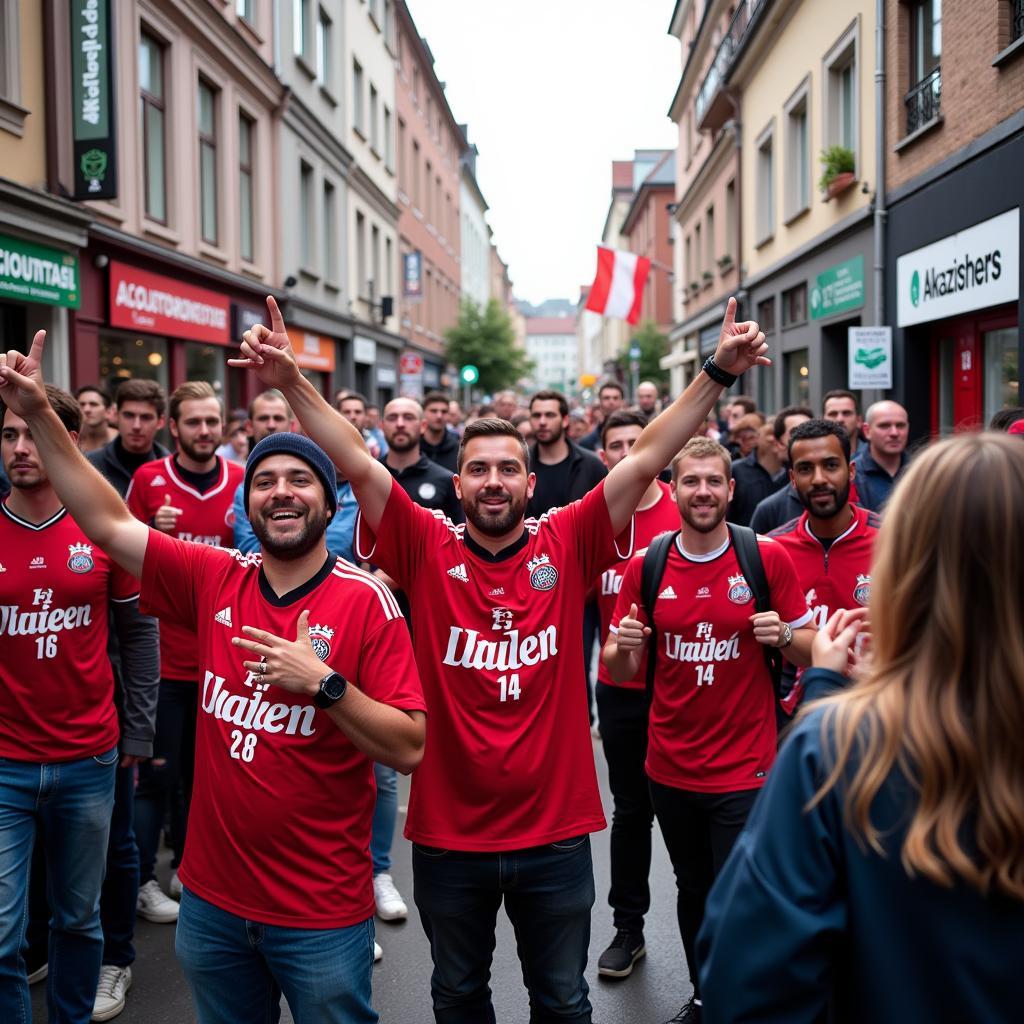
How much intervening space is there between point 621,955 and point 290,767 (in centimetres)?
230

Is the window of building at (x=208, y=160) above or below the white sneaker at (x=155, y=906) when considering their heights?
above

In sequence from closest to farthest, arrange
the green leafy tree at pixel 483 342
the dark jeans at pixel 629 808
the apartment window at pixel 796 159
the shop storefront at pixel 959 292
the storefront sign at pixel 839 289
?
the dark jeans at pixel 629 808
the shop storefront at pixel 959 292
the storefront sign at pixel 839 289
the apartment window at pixel 796 159
the green leafy tree at pixel 483 342

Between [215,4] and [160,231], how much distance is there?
4.19m

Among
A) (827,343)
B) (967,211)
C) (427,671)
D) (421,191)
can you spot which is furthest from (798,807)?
(421,191)

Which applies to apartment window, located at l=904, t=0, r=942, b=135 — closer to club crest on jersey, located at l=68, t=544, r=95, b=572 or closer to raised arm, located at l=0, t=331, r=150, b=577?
club crest on jersey, located at l=68, t=544, r=95, b=572

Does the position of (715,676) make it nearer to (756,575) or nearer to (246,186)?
(756,575)

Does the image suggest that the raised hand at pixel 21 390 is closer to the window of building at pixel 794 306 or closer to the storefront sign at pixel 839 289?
the storefront sign at pixel 839 289

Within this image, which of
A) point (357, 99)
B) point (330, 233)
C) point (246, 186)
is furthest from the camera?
point (357, 99)

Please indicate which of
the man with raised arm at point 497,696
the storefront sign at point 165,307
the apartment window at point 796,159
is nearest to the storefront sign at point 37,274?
the storefront sign at point 165,307

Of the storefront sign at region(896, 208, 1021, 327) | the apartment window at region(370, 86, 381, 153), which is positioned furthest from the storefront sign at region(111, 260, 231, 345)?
the apartment window at region(370, 86, 381, 153)

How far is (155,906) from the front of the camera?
4.98m

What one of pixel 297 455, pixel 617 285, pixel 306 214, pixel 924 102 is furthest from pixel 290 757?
pixel 306 214

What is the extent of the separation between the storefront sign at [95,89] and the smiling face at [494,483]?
29.4 ft

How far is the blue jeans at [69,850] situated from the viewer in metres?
3.44
